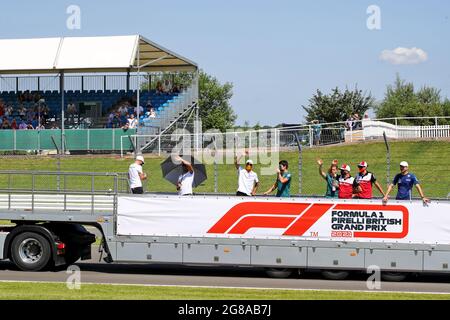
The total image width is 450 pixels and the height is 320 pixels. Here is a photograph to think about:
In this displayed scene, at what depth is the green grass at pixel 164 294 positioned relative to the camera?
12.9 meters

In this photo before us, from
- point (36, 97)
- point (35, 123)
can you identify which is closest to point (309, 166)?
point (35, 123)

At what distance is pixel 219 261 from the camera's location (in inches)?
612

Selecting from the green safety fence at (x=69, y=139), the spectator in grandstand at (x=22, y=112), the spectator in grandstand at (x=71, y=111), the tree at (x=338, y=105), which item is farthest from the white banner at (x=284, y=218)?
the tree at (x=338, y=105)

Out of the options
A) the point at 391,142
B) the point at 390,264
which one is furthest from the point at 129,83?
the point at 390,264

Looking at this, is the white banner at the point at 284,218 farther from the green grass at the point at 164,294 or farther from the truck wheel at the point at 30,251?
the green grass at the point at 164,294

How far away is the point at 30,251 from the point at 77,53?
2265cm

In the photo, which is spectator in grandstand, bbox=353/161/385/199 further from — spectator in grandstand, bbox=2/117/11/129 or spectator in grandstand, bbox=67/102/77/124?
spectator in grandstand, bbox=2/117/11/129

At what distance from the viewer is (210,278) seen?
51.7ft

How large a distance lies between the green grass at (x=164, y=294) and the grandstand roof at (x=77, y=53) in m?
23.0

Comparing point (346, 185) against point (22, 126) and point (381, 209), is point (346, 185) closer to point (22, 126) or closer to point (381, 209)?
point (381, 209)

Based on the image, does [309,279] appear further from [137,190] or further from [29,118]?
[29,118]

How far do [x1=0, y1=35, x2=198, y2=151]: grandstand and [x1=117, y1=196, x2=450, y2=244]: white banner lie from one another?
18127mm
